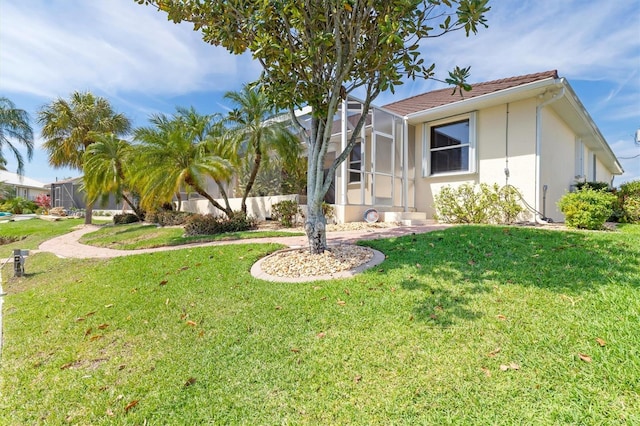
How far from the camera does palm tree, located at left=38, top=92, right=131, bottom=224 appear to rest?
756 inches

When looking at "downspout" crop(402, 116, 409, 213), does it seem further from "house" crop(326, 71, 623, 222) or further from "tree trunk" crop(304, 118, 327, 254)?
"tree trunk" crop(304, 118, 327, 254)

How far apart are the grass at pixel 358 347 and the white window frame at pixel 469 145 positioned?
6583mm

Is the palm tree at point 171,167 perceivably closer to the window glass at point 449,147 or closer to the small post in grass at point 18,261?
the small post in grass at point 18,261

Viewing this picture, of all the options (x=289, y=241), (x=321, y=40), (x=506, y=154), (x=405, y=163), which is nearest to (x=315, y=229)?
(x=289, y=241)

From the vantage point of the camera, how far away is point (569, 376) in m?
2.41

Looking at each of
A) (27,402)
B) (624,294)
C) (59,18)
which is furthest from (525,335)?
(59,18)

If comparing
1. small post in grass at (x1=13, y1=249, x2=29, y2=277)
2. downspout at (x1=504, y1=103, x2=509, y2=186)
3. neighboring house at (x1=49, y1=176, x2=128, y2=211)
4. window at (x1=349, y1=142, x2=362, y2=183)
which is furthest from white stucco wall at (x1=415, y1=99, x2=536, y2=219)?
neighboring house at (x1=49, y1=176, x2=128, y2=211)

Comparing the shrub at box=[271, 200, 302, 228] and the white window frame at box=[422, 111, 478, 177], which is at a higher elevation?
the white window frame at box=[422, 111, 478, 177]

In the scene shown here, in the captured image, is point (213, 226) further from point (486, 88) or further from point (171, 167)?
point (486, 88)

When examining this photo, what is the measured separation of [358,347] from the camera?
315cm

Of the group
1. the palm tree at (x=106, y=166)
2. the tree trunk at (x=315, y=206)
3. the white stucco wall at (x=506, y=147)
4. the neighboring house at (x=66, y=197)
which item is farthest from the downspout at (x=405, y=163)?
the neighboring house at (x=66, y=197)

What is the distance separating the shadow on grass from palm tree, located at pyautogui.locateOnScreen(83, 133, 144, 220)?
14.9m

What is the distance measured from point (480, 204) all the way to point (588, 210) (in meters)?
3.15

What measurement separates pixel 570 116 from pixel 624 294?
11923 millimetres
